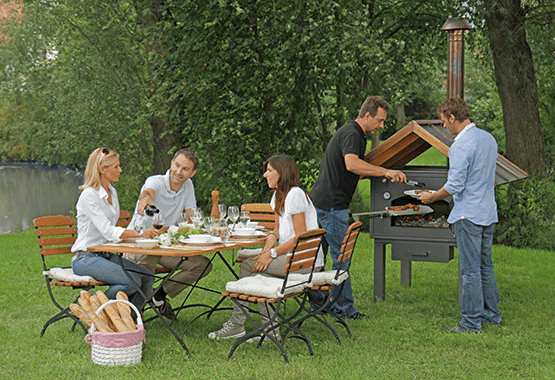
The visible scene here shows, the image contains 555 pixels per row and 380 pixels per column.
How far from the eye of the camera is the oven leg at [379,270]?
6.34 metres

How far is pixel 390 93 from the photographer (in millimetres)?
8930

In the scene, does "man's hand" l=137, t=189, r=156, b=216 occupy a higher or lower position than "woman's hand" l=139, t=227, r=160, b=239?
higher

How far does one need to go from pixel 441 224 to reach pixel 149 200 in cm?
279

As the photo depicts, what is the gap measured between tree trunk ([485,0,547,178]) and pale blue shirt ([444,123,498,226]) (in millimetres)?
5368

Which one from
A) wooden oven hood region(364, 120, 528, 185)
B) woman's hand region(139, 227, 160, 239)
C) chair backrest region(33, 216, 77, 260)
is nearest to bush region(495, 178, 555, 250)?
wooden oven hood region(364, 120, 528, 185)

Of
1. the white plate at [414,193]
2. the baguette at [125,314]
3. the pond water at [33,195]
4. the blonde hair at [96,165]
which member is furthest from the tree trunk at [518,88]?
the pond water at [33,195]

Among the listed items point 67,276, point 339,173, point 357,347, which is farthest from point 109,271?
point 339,173

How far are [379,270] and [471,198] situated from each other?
157 centimetres

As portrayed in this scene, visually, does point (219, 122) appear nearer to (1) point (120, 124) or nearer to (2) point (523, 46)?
(1) point (120, 124)

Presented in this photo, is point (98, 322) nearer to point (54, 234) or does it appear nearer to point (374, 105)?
point (54, 234)

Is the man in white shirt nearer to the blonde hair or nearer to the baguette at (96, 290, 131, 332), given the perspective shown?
the blonde hair

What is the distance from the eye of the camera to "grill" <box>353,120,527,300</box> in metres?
5.88

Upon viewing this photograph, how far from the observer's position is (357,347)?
4.93 m

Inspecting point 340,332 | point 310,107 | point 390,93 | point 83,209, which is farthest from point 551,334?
point 310,107
